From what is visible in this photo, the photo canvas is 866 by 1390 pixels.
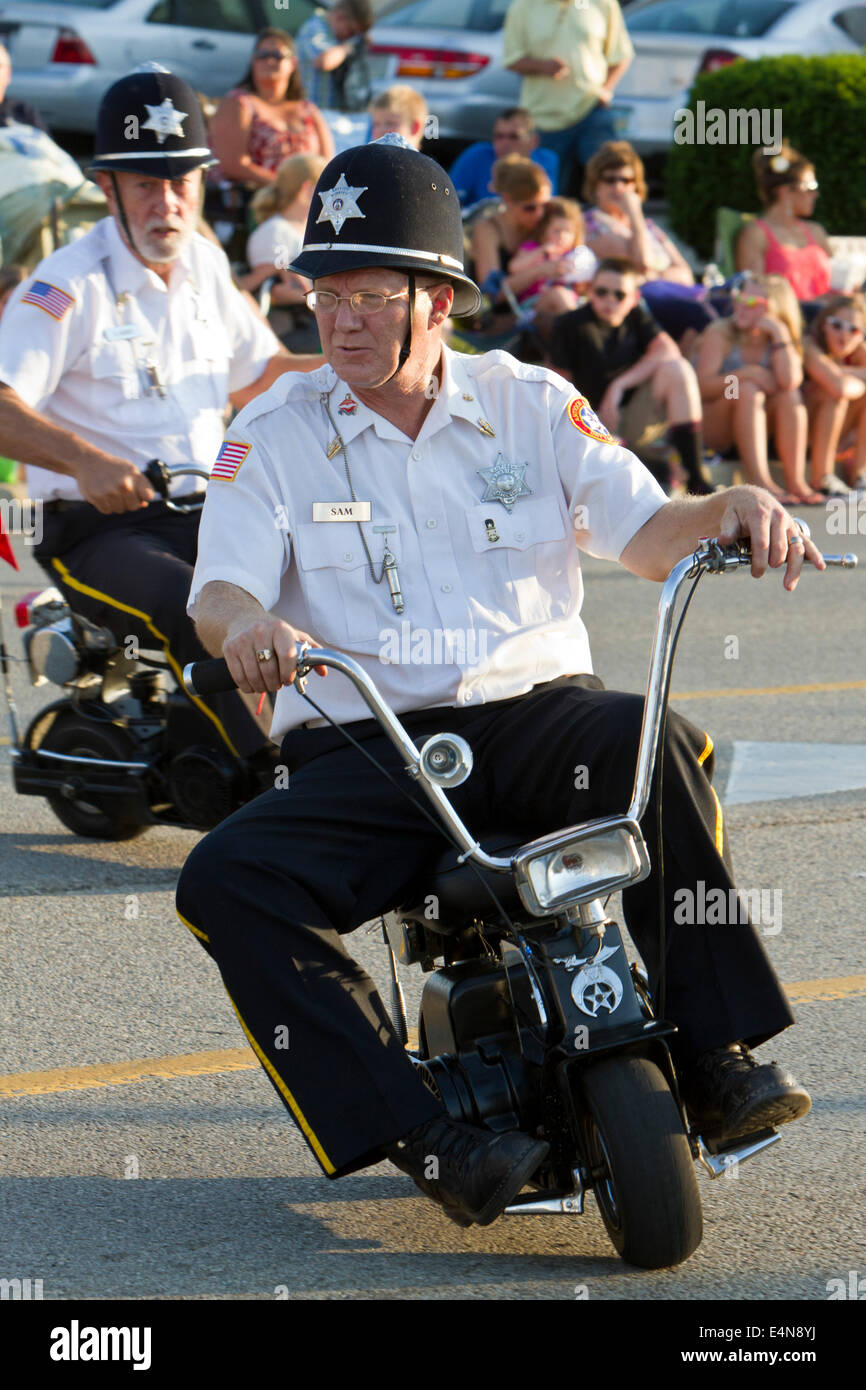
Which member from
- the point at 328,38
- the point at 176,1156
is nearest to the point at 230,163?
the point at 328,38

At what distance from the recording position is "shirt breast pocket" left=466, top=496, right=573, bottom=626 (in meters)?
3.81

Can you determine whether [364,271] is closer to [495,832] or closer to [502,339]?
[495,832]

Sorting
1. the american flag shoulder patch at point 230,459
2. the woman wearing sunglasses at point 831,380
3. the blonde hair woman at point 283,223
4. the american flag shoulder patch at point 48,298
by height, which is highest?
the american flag shoulder patch at point 230,459

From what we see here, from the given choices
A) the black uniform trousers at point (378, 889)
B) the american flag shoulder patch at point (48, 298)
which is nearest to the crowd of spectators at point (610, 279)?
the american flag shoulder patch at point (48, 298)

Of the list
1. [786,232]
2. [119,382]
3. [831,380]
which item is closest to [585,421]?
[119,382]

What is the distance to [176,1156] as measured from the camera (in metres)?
3.88

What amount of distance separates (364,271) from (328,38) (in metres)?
11.0

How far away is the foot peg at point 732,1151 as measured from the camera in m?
3.37

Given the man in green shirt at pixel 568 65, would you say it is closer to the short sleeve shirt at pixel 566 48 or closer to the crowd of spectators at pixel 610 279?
the short sleeve shirt at pixel 566 48

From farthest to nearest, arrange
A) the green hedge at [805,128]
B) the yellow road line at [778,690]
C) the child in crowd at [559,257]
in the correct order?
the green hedge at [805,128]
the child in crowd at [559,257]
the yellow road line at [778,690]

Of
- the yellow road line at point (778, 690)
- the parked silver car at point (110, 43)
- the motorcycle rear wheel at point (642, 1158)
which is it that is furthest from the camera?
the parked silver car at point (110, 43)

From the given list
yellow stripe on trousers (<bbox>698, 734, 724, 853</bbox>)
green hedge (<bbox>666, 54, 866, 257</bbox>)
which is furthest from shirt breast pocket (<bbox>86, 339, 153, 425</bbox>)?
green hedge (<bbox>666, 54, 866, 257</bbox>)

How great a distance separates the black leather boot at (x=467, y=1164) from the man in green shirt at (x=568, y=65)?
12.4 meters

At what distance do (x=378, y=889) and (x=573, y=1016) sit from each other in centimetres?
45
